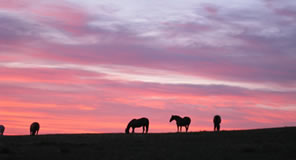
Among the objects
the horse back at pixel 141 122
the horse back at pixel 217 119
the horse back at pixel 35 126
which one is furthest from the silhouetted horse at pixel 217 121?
the horse back at pixel 35 126

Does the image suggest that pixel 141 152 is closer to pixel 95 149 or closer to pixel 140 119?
pixel 95 149

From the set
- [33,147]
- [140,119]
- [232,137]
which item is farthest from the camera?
[140,119]

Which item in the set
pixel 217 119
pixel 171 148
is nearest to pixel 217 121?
pixel 217 119

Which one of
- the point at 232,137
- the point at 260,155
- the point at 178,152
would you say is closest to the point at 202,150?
the point at 178,152

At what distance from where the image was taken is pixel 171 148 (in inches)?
1351

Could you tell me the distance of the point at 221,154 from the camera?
30594 mm

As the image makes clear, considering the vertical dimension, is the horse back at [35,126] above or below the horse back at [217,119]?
below

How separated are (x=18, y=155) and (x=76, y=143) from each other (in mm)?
8545

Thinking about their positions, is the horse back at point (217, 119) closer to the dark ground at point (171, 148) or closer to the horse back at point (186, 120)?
the horse back at point (186, 120)

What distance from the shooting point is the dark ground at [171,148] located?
30203 millimetres

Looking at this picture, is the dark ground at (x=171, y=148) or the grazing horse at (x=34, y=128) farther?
the grazing horse at (x=34, y=128)

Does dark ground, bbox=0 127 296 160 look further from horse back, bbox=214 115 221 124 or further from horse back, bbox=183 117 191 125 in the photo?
horse back, bbox=183 117 191 125

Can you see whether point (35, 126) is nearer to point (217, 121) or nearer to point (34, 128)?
point (34, 128)

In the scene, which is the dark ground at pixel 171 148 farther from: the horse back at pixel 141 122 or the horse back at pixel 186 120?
the horse back at pixel 186 120
